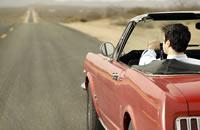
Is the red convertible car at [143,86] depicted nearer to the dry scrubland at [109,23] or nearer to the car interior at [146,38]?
the car interior at [146,38]

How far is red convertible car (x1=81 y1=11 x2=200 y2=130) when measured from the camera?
2.66 m

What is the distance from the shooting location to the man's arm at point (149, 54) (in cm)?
405

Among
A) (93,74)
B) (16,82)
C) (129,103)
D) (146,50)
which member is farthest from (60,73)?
(129,103)

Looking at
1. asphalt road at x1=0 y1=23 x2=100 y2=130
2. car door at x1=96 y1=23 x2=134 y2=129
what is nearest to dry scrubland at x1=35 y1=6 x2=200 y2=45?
asphalt road at x1=0 y1=23 x2=100 y2=130

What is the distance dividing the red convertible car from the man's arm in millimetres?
165

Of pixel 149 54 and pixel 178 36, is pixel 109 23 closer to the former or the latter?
pixel 149 54

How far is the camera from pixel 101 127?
5.20m

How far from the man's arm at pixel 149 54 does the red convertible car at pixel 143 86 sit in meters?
0.16

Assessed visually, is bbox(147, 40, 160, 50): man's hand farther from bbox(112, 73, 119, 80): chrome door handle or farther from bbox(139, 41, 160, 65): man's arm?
bbox(112, 73, 119, 80): chrome door handle

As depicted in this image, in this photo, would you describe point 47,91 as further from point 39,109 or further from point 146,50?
point 146,50

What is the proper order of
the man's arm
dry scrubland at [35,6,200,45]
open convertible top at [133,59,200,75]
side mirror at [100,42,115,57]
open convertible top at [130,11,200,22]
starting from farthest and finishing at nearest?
dry scrubland at [35,6,200,45] < side mirror at [100,42,115,57] < open convertible top at [130,11,200,22] < the man's arm < open convertible top at [133,59,200,75]

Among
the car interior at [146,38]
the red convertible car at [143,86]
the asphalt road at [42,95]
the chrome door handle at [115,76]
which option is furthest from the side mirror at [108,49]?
the asphalt road at [42,95]

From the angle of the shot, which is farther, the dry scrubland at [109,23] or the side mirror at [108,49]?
the dry scrubland at [109,23]

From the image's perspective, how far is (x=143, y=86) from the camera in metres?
3.12
